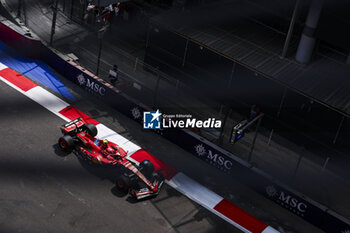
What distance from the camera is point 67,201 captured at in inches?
806

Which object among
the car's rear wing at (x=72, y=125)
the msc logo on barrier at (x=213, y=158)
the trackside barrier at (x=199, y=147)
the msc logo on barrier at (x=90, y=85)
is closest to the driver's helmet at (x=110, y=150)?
the car's rear wing at (x=72, y=125)

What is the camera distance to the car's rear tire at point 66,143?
22.3m

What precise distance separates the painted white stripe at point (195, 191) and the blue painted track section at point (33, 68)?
22.8 ft

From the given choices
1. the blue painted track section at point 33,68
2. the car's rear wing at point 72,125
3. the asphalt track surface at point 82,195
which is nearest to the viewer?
the asphalt track surface at point 82,195

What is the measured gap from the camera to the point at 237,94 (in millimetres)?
26328

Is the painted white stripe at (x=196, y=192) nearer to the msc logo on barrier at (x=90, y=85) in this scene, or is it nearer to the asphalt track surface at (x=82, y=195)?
the asphalt track surface at (x=82, y=195)

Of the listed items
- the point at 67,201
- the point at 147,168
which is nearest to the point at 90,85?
the point at 147,168

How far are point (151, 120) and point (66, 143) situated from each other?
3968 millimetres

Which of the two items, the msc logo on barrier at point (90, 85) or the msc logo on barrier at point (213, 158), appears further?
the msc logo on barrier at point (90, 85)

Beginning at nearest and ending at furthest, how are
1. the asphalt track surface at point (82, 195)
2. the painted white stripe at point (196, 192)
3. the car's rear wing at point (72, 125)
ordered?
the asphalt track surface at point (82, 195), the painted white stripe at point (196, 192), the car's rear wing at point (72, 125)

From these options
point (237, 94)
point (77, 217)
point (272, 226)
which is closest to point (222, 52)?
point (237, 94)

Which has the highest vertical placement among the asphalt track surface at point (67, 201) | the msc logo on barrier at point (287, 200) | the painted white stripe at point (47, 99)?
the msc logo on barrier at point (287, 200)

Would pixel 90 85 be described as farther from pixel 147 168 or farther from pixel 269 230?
pixel 269 230

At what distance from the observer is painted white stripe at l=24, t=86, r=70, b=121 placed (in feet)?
83.3
